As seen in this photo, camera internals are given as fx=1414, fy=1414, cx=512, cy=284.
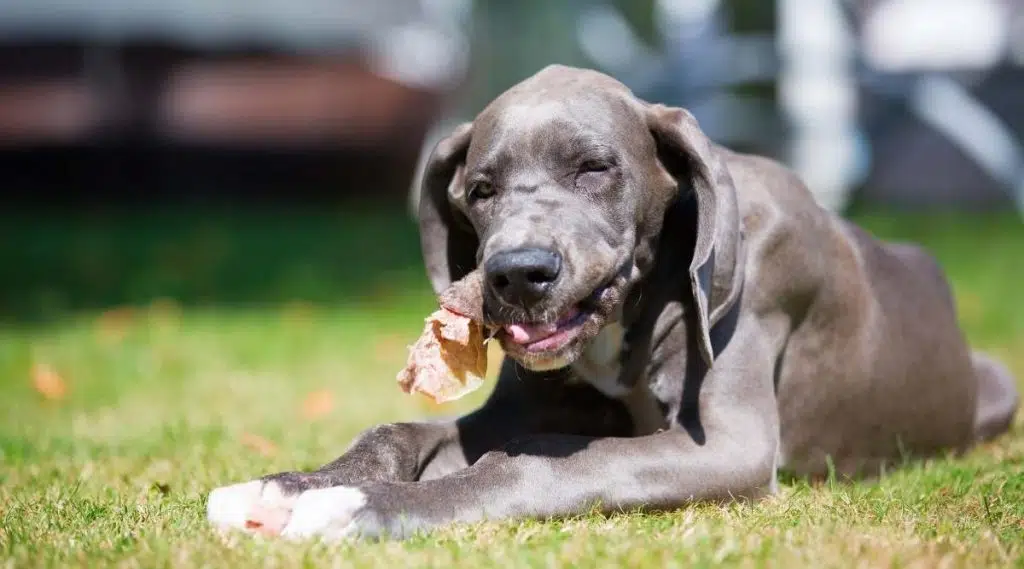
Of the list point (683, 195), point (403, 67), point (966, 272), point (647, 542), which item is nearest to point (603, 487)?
point (647, 542)

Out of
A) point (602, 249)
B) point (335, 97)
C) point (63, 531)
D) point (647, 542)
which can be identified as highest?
point (602, 249)

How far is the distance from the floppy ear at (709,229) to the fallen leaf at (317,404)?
3059 millimetres

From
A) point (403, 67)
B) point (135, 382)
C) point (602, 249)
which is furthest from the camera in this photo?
point (403, 67)

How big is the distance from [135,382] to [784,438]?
4.55 m

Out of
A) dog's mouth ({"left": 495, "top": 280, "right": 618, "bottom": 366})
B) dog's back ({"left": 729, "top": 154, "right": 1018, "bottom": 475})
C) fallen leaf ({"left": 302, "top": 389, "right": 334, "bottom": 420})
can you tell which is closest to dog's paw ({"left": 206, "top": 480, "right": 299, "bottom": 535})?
dog's mouth ({"left": 495, "top": 280, "right": 618, "bottom": 366})

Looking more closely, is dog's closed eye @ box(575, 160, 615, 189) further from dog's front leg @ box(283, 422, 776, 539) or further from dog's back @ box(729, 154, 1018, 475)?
dog's front leg @ box(283, 422, 776, 539)

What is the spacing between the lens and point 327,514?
3.88m

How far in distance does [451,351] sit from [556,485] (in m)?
0.55

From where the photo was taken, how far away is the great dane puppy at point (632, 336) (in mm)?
4199

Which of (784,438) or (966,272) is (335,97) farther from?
(784,438)

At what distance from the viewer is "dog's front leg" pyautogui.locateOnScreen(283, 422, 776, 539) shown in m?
3.92

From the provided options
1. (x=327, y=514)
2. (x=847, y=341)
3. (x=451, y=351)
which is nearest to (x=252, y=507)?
(x=327, y=514)

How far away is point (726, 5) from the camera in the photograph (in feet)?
56.4

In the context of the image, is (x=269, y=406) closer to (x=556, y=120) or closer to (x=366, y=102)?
(x=556, y=120)
